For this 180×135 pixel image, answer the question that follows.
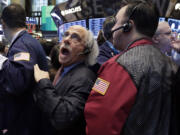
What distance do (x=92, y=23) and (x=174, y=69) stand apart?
291cm

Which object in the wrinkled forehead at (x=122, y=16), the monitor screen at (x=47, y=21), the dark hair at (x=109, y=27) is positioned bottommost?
the monitor screen at (x=47, y=21)

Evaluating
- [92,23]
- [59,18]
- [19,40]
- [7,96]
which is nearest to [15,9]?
[19,40]

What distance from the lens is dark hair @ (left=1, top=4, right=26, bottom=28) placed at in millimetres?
1743

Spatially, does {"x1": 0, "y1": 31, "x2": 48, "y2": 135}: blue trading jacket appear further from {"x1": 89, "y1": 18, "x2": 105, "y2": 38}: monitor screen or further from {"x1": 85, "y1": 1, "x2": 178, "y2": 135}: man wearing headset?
{"x1": 89, "y1": 18, "x2": 105, "y2": 38}: monitor screen

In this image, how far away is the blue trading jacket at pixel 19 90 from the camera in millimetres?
1403

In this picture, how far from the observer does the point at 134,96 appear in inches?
35.8

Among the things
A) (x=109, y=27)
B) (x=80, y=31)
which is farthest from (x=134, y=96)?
(x=80, y=31)

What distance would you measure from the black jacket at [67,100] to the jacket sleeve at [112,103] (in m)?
0.21

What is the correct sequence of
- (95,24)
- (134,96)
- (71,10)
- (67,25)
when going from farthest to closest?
(67,25), (71,10), (95,24), (134,96)

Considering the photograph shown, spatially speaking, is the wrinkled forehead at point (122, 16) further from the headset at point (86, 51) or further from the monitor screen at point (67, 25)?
the monitor screen at point (67, 25)

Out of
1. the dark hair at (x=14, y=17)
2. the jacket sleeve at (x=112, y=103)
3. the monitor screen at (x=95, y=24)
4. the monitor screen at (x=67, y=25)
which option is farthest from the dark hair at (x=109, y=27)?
the monitor screen at (x=67, y=25)

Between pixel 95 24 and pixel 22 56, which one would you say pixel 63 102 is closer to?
pixel 22 56

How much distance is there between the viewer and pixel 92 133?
98 centimetres

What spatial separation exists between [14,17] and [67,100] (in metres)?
1.02
